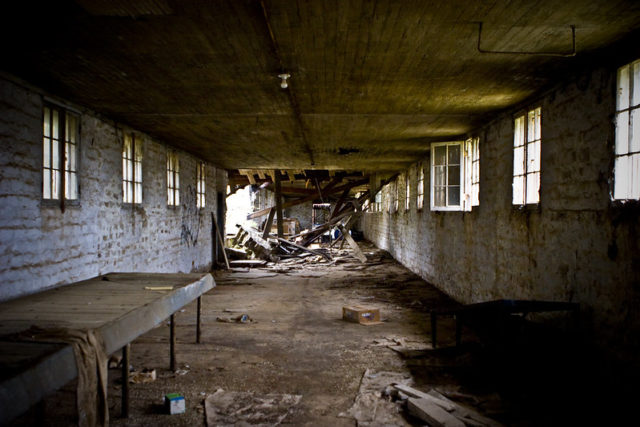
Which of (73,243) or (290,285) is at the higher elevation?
(73,243)

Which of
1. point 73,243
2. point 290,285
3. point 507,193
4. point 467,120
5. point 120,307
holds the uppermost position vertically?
point 467,120

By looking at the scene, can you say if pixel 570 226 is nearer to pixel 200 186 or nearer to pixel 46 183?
pixel 46 183

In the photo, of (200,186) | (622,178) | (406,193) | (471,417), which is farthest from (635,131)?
(200,186)

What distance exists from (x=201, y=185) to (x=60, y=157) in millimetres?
6270

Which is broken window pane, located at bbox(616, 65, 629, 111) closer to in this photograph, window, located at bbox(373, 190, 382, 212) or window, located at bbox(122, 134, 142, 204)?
window, located at bbox(122, 134, 142, 204)

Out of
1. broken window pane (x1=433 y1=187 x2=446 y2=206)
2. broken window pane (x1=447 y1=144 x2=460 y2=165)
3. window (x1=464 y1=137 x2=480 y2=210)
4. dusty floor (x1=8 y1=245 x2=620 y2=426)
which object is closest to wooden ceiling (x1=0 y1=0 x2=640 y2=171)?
window (x1=464 y1=137 x2=480 y2=210)

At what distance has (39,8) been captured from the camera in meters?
2.98

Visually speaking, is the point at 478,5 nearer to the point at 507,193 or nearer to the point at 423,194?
the point at 507,193

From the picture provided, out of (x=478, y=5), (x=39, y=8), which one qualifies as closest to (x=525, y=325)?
(x=478, y=5)

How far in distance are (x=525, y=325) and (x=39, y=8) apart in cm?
484

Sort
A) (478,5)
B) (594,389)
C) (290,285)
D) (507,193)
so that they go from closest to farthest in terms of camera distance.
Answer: (478,5)
(594,389)
(507,193)
(290,285)

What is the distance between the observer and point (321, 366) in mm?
4652

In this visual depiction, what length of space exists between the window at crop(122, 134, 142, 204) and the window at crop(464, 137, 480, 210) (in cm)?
593

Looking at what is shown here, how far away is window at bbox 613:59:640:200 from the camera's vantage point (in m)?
3.39
